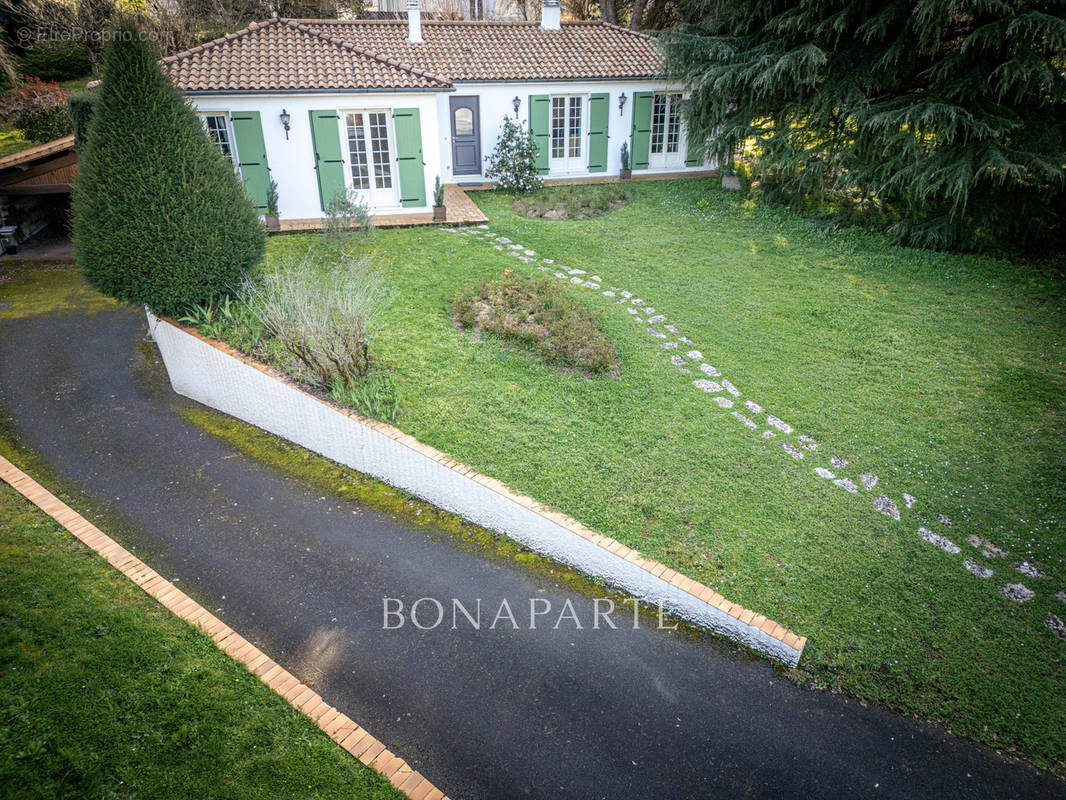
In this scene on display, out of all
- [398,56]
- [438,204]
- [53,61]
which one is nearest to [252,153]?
[438,204]

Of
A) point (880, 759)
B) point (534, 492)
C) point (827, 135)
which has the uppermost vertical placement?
point (827, 135)

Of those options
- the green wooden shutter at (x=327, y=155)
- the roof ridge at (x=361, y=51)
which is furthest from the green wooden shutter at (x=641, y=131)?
the green wooden shutter at (x=327, y=155)

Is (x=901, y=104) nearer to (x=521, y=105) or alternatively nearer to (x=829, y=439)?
(x=829, y=439)

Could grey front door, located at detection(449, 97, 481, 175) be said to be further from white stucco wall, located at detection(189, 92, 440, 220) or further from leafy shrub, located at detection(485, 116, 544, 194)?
white stucco wall, located at detection(189, 92, 440, 220)

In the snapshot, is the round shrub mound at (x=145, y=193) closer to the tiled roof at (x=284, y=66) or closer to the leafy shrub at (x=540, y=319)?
the leafy shrub at (x=540, y=319)

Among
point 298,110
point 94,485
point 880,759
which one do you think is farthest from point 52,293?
point 880,759

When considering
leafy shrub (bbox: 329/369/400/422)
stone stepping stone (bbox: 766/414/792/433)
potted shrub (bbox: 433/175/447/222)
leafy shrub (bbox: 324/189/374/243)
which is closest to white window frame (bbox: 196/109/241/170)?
leafy shrub (bbox: 324/189/374/243)

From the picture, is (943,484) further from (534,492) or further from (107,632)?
(107,632)
